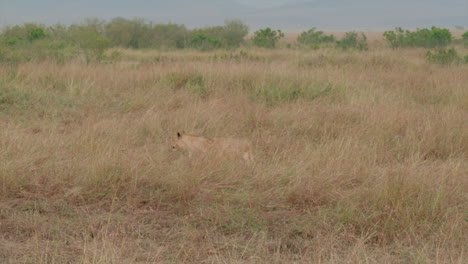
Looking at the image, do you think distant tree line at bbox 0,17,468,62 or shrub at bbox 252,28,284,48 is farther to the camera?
shrub at bbox 252,28,284,48

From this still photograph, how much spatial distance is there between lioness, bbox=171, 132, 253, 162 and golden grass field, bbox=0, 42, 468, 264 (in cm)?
13

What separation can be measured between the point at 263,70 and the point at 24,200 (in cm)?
623

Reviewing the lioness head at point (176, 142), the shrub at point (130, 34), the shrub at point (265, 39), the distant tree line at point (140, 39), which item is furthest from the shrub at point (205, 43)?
the lioness head at point (176, 142)

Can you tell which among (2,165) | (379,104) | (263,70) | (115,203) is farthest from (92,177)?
(263,70)

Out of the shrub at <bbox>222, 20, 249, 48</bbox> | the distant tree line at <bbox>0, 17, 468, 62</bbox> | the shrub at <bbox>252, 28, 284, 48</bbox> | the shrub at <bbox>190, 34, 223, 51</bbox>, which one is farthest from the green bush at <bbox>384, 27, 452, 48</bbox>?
the shrub at <bbox>222, 20, 249, 48</bbox>

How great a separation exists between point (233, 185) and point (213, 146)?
2.74 ft

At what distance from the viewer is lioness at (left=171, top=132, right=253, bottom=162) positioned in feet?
15.6

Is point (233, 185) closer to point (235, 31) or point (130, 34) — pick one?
point (130, 34)

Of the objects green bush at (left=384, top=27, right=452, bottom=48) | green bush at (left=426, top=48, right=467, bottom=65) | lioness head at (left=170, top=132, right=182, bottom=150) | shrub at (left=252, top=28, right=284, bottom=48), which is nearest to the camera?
lioness head at (left=170, top=132, right=182, bottom=150)

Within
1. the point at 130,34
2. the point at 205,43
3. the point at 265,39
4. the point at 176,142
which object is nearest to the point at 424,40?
the point at 265,39

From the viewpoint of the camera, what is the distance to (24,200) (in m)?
3.74

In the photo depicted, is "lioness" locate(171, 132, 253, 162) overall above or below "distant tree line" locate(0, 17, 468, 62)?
below

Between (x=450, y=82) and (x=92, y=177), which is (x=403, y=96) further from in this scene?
(x=92, y=177)

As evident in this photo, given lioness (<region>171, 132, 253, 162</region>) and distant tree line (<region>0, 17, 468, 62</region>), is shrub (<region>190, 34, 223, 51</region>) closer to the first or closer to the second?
distant tree line (<region>0, 17, 468, 62</region>)
